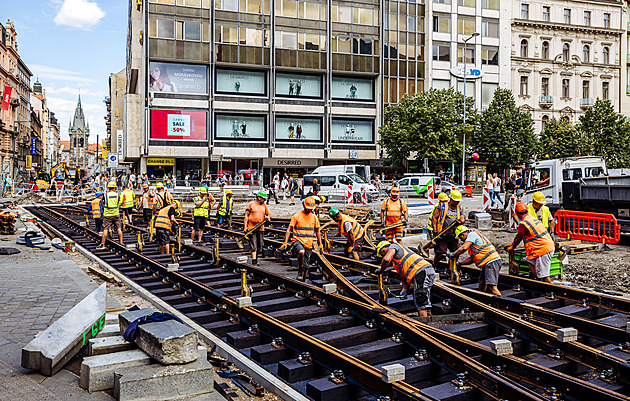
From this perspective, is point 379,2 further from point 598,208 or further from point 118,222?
point 118,222

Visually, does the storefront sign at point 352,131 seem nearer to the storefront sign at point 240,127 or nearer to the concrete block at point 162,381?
the storefront sign at point 240,127

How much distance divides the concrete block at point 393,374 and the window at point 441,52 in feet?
165

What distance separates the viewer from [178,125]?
44.3 meters

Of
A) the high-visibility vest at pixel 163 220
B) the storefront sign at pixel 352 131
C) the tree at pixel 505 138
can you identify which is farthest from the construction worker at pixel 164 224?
the tree at pixel 505 138

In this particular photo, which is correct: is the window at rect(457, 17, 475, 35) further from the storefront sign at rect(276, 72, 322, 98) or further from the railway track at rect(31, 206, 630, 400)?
the railway track at rect(31, 206, 630, 400)

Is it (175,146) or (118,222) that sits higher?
(175,146)

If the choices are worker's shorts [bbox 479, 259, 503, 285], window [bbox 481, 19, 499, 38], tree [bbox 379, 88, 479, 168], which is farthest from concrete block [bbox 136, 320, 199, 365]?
window [bbox 481, 19, 499, 38]

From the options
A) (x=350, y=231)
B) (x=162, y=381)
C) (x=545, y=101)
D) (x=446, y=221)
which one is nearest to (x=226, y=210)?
(x=350, y=231)

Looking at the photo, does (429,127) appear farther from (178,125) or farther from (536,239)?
(536,239)

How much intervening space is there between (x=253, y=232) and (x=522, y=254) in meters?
5.57

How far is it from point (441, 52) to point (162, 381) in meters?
51.5

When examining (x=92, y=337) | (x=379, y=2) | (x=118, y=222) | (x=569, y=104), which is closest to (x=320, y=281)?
(x=92, y=337)

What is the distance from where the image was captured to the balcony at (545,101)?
2073 inches

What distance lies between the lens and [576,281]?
11461mm
